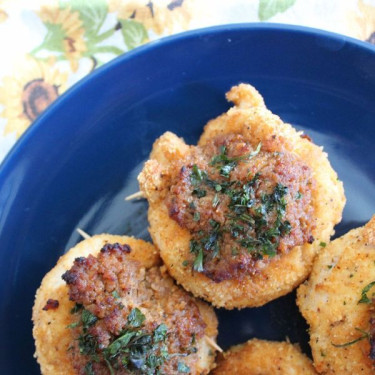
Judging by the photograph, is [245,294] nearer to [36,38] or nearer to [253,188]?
[253,188]

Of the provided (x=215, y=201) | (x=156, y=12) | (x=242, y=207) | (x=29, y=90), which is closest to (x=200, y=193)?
(x=215, y=201)

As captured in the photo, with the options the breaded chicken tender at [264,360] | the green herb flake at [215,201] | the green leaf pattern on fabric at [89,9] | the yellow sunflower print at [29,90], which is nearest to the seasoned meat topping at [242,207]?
the green herb flake at [215,201]

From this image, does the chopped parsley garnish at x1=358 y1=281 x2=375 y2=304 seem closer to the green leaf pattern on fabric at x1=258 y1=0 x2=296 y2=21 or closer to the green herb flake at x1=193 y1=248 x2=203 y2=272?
the green herb flake at x1=193 y1=248 x2=203 y2=272

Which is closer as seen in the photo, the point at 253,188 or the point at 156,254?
the point at 253,188

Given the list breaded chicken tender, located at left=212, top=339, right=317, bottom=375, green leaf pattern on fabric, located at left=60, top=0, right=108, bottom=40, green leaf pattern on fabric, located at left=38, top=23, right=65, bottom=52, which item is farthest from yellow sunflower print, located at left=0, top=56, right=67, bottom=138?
breaded chicken tender, located at left=212, top=339, right=317, bottom=375

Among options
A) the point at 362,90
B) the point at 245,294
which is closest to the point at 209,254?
the point at 245,294

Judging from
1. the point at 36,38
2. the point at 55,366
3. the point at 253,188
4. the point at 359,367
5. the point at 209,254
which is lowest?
the point at 55,366
